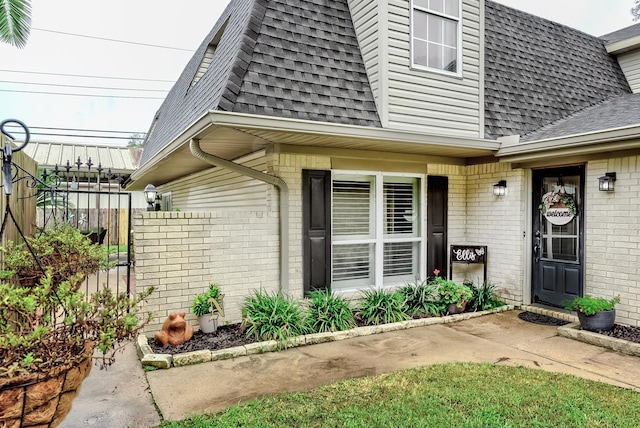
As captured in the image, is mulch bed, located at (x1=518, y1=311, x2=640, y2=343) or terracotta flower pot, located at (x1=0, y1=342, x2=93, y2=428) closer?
terracotta flower pot, located at (x1=0, y1=342, x2=93, y2=428)

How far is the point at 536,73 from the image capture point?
8109 mm

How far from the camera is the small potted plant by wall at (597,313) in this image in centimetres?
499

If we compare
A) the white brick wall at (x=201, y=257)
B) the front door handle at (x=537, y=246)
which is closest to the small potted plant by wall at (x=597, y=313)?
the front door handle at (x=537, y=246)

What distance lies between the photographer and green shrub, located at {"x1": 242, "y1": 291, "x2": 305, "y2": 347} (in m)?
4.83

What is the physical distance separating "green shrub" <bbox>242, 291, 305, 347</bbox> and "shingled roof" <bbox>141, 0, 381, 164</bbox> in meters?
2.35

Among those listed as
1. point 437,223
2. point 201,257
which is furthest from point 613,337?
point 201,257

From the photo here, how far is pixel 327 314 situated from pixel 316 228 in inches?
47.7

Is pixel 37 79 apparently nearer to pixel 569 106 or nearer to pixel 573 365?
pixel 569 106

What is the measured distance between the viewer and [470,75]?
652 centimetres

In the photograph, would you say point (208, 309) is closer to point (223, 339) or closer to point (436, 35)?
point (223, 339)

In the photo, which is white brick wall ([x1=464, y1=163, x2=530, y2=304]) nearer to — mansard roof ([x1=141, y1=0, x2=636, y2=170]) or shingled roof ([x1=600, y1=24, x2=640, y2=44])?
mansard roof ([x1=141, y1=0, x2=636, y2=170])

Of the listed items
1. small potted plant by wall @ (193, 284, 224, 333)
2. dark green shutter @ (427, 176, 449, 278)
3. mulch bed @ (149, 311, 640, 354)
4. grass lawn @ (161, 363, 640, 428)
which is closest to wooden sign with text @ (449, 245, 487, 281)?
dark green shutter @ (427, 176, 449, 278)

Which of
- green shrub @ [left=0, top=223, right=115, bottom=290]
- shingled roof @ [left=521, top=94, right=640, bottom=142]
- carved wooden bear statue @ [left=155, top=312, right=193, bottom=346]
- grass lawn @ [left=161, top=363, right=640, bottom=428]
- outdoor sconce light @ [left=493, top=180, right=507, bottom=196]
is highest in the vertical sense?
shingled roof @ [left=521, top=94, right=640, bottom=142]

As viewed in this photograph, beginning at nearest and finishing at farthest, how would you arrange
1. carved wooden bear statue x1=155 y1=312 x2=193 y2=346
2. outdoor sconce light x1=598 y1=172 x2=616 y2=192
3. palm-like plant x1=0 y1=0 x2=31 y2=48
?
carved wooden bear statue x1=155 y1=312 x2=193 y2=346 → palm-like plant x1=0 y1=0 x2=31 y2=48 → outdoor sconce light x1=598 y1=172 x2=616 y2=192
